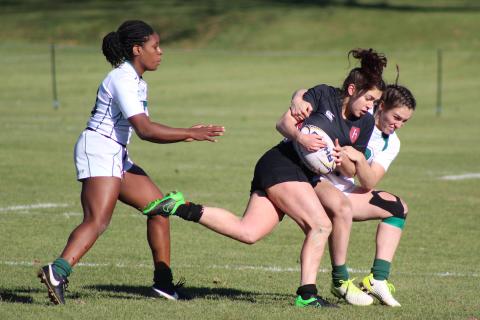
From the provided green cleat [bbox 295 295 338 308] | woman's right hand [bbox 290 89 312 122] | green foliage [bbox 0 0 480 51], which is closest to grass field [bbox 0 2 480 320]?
green cleat [bbox 295 295 338 308]

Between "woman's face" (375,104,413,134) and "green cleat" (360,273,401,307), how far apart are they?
114cm

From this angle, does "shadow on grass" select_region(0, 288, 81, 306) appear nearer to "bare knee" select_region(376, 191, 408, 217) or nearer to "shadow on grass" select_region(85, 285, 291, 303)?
"shadow on grass" select_region(85, 285, 291, 303)

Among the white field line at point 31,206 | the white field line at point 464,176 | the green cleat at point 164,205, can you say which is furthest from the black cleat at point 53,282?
the white field line at point 464,176

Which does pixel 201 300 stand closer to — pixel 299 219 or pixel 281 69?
pixel 299 219

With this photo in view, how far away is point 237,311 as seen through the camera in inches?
315

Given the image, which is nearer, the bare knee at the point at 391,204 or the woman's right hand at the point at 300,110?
the woman's right hand at the point at 300,110

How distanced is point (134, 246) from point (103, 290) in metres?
2.61

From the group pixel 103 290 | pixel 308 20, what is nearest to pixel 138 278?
pixel 103 290

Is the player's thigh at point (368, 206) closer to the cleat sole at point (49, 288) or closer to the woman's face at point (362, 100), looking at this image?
the woman's face at point (362, 100)

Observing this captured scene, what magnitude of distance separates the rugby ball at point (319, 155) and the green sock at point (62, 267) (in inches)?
72.4

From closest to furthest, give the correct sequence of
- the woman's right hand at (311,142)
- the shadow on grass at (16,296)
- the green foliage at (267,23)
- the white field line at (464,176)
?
the woman's right hand at (311,142) < the shadow on grass at (16,296) < the white field line at (464,176) < the green foliage at (267,23)

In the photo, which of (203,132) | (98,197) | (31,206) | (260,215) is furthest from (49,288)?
(31,206)

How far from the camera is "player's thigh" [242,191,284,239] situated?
27.5ft

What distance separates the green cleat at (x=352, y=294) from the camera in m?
8.65
